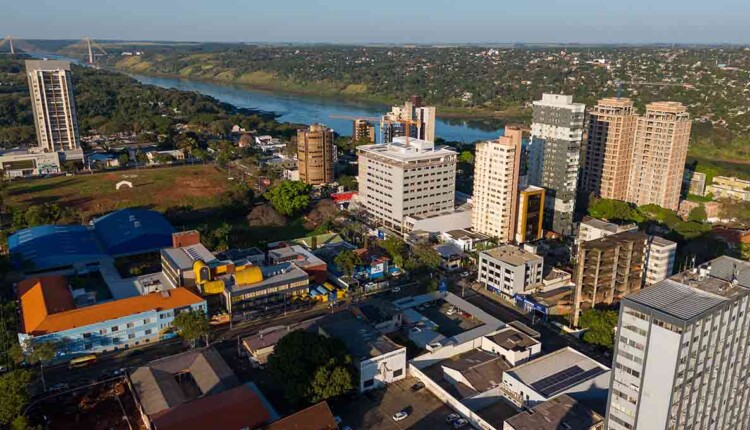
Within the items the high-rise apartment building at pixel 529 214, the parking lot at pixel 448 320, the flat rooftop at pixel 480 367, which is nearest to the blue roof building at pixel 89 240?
the parking lot at pixel 448 320

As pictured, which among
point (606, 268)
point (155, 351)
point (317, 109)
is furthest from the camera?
point (317, 109)

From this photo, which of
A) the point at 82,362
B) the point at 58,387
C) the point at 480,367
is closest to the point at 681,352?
the point at 480,367

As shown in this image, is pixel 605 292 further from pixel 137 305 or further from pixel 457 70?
pixel 457 70

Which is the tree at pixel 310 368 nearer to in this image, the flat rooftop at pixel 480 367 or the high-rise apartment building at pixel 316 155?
the flat rooftop at pixel 480 367

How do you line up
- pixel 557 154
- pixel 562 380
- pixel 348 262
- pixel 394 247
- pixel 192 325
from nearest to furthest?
pixel 562 380 < pixel 192 325 < pixel 348 262 < pixel 394 247 < pixel 557 154

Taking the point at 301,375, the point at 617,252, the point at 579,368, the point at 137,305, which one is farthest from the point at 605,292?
the point at 137,305

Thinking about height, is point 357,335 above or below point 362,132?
below

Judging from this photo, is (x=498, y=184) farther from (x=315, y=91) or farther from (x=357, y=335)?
(x=315, y=91)
